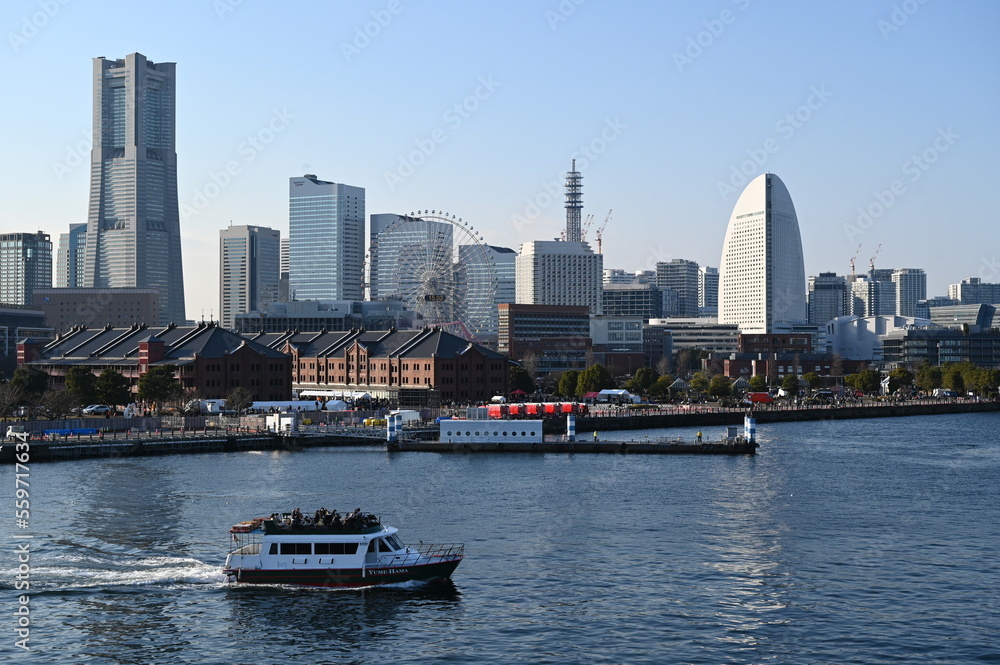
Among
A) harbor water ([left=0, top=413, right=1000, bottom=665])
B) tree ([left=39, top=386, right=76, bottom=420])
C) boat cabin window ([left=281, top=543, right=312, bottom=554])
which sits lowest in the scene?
harbor water ([left=0, top=413, right=1000, bottom=665])

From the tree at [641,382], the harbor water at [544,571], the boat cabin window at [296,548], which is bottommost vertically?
the harbor water at [544,571]

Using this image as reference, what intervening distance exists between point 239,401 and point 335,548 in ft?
276

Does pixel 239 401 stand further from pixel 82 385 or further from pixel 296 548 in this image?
pixel 296 548

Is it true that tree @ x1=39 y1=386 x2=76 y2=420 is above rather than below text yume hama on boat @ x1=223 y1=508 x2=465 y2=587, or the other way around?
above

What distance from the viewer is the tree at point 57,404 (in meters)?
121

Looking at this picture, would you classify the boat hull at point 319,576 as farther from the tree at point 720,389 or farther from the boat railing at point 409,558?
the tree at point 720,389

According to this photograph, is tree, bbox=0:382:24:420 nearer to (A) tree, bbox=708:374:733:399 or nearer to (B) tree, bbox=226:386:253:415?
(B) tree, bbox=226:386:253:415

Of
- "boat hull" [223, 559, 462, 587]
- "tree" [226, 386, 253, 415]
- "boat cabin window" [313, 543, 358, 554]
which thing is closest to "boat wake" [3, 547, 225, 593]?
"boat hull" [223, 559, 462, 587]

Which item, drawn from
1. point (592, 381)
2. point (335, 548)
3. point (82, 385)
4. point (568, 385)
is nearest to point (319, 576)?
point (335, 548)

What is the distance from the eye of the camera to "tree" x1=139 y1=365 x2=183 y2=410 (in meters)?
131

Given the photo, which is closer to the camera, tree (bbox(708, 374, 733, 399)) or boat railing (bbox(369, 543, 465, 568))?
boat railing (bbox(369, 543, 465, 568))

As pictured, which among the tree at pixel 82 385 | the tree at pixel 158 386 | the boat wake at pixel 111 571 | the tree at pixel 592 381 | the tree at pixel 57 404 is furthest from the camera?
Answer: the tree at pixel 592 381

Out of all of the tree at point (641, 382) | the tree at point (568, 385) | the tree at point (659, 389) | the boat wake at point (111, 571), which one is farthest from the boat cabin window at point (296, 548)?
the tree at point (641, 382)

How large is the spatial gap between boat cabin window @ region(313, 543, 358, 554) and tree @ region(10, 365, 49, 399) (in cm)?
8858
